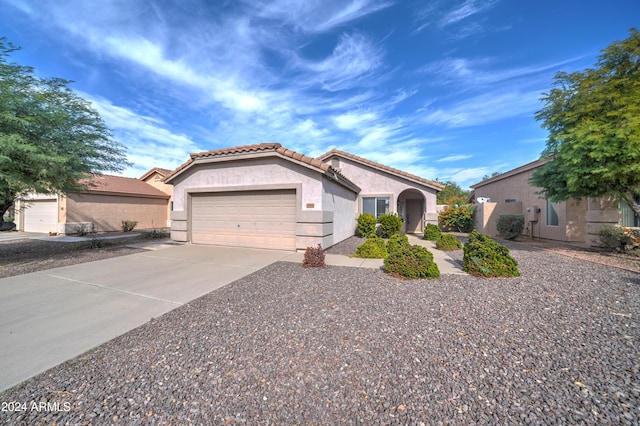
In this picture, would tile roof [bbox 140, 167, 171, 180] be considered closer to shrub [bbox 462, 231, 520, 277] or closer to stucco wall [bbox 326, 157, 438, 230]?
stucco wall [bbox 326, 157, 438, 230]

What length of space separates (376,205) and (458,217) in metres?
6.97

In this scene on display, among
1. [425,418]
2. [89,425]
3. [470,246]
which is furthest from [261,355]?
[470,246]

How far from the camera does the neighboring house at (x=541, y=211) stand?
1020 centimetres

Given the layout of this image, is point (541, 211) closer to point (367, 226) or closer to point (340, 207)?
point (367, 226)

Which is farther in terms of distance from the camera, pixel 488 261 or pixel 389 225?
pixel 389 225

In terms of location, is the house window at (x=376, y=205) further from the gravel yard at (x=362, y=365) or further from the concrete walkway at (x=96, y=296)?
the gravel yard at (x=362, y=365)

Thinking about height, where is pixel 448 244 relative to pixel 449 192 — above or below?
below

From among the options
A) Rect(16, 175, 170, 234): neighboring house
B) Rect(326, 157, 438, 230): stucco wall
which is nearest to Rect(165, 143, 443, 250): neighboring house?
Rect(326, 157, 438, 230): stucco wall

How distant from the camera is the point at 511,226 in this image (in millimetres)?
13273

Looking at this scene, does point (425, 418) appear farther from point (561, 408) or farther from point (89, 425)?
point (89, 425)

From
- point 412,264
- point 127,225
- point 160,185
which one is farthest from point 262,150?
point 160,185

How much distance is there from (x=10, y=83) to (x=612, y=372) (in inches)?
522

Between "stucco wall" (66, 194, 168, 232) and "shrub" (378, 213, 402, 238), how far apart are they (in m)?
17.8

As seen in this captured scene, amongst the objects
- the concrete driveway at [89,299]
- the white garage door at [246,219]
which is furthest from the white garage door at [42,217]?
the concrete driveway at [89,299]
